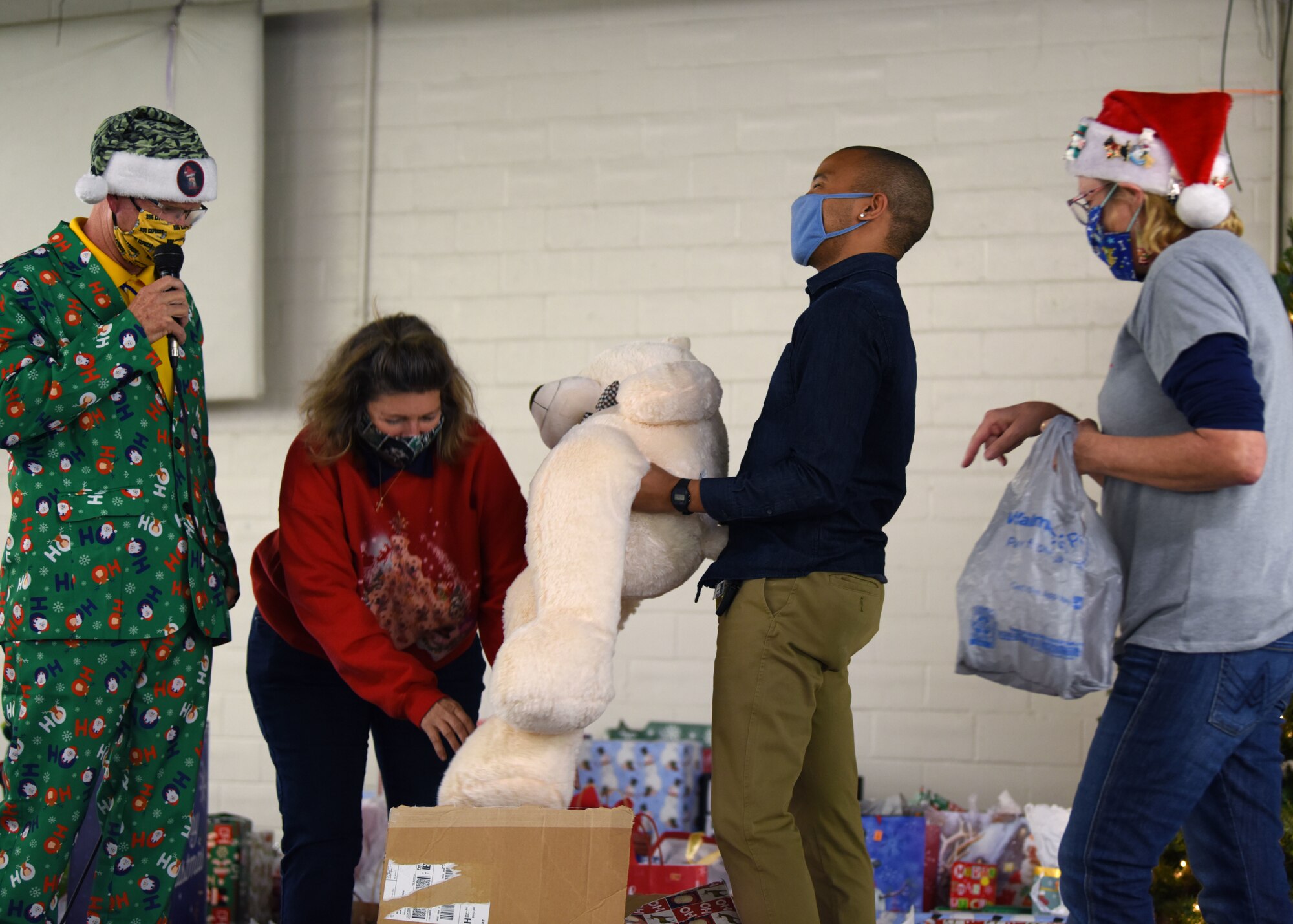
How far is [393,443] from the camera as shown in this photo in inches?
77.3

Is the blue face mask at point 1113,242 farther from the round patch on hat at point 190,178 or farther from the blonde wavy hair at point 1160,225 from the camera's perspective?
the round patch on hat at point 190,178

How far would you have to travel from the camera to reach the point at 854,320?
5.19 ft

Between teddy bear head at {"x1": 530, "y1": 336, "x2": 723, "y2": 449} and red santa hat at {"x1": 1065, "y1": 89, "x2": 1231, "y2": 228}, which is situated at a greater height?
red santa hat at {"x1": 1065, "y1": 89, "x2": 1231, "y2": 228}

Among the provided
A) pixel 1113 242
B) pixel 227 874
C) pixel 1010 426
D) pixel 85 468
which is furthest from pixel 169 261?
pixel 227 874

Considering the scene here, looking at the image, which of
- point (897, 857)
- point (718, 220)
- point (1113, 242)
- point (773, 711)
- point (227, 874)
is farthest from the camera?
point (718, 220)

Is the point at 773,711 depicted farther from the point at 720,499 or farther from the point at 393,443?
the point at 393,443

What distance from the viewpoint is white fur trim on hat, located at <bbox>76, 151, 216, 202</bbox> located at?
Result: 187 cm

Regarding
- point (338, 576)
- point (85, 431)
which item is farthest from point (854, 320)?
point (85, 431)

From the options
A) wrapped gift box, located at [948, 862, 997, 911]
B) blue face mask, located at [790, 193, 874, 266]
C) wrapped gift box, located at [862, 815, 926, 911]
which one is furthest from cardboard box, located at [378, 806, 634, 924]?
wrapped gift box, located at [948, 862, 997, 911]

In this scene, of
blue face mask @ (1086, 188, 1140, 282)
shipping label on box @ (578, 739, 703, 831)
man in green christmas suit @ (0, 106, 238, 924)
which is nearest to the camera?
blue face mask @ (1086, 188, 1140, 282)

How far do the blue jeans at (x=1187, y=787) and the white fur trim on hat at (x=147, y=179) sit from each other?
62.5 inches

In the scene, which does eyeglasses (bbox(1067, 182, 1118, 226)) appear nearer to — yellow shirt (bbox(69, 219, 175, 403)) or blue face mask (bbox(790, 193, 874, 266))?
blue face mask (bbox(790, 193, 874, 266))

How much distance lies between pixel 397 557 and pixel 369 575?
56 millimetres

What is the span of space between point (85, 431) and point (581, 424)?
0.79 m
